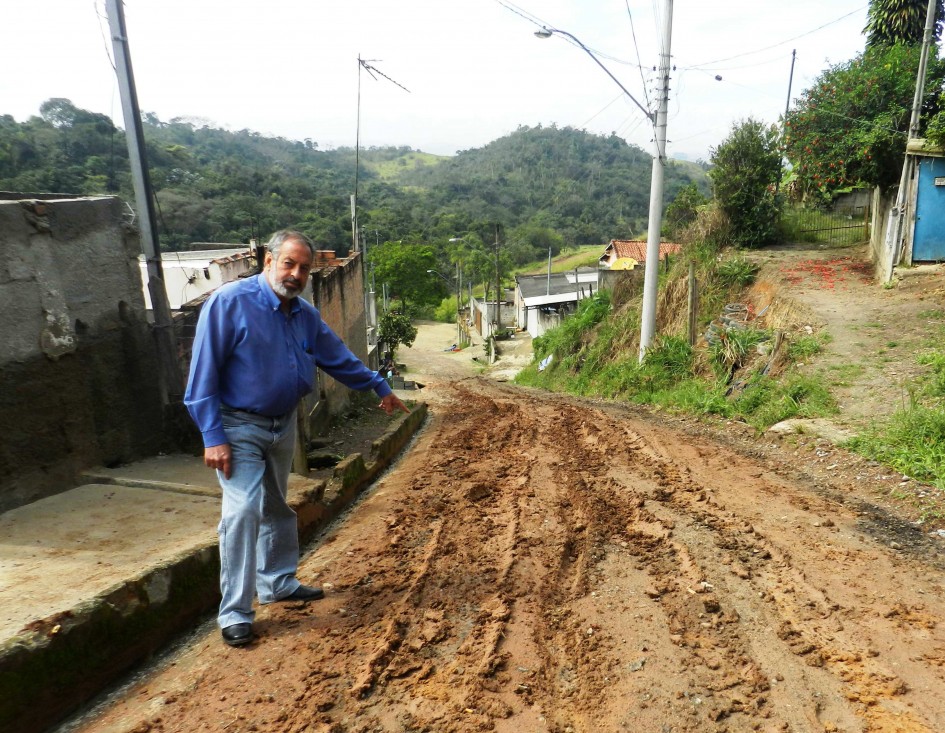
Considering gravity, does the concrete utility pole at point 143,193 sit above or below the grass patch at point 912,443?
above

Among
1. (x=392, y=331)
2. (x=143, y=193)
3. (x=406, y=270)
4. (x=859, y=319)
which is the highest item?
(x=143, y=193)

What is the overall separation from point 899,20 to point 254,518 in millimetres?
22195

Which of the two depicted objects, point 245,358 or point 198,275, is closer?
point 245,358

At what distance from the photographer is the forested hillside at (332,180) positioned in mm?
23906

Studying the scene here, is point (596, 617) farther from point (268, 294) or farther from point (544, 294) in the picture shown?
point (544, 294)

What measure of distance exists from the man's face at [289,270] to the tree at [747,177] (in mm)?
13470

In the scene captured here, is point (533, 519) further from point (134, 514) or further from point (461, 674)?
point (134, 514)

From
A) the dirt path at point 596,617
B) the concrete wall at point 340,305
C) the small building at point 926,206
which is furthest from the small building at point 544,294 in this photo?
the dirt path at point 596,617

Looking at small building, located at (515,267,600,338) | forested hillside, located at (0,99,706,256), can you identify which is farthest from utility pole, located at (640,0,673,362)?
small building, located at (515,267,600,338)

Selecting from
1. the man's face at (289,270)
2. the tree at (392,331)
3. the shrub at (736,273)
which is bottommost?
the tree at (392,331)

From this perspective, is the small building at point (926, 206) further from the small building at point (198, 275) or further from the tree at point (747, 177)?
the small building at point (198, 275)

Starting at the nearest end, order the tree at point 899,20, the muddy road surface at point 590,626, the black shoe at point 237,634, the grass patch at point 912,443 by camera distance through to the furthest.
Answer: the muddy road surface at point 590,626 → the black shoe at point 237,634 → the grass patch at point 912,443 → the tree at point 899,20

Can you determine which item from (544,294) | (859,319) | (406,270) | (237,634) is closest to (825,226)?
(859,319)

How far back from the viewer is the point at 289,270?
3.22 metres
